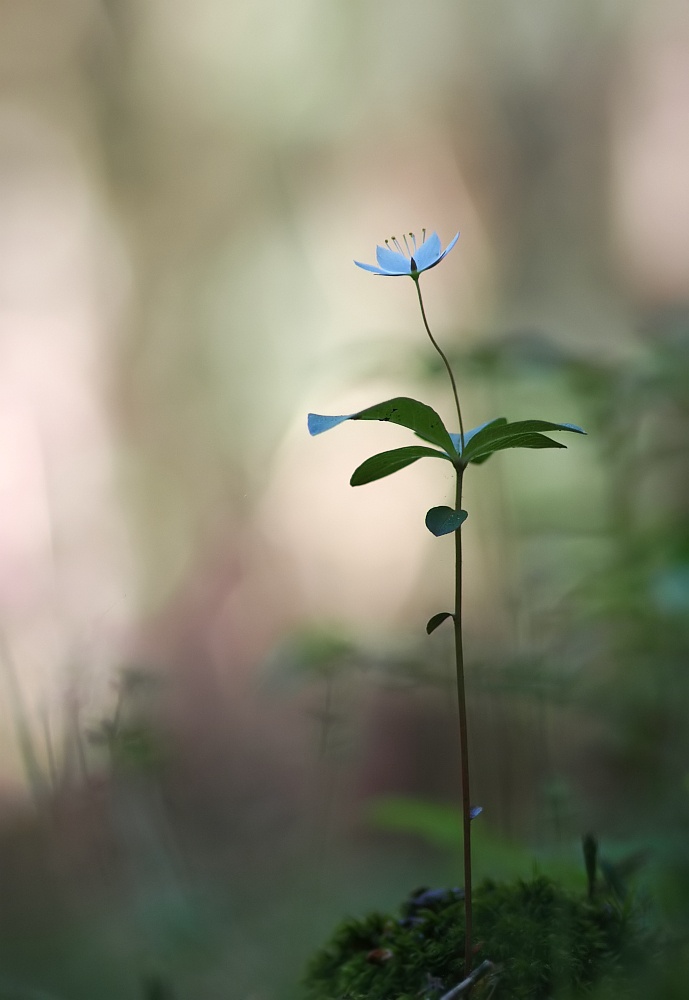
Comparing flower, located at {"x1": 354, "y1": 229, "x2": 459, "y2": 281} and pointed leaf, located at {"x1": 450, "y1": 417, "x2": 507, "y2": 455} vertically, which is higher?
flower, located at {"x1": 354, "y1": 229, "x2": 459, "y2": 281}

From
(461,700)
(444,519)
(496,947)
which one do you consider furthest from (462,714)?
(496,947)

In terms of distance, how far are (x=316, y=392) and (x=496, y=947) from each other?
1544 mm

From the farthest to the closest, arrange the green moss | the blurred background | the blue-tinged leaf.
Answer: the blurred background, the green moss, the blue-tinged leaf

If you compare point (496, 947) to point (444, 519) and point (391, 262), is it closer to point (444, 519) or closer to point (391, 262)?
point (444, 519)

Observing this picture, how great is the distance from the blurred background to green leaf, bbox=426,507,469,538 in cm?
81

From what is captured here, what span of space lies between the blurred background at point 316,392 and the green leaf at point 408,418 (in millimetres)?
809

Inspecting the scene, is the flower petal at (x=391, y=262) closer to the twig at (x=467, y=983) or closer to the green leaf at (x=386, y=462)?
the green leaf at (x=386, y=462)

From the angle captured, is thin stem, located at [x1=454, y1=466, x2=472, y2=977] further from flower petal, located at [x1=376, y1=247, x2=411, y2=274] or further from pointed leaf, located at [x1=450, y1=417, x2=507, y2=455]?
flower petal, located at [x1=376, y1=247, x2=411, y2=274]

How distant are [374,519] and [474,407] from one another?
1.40 ft

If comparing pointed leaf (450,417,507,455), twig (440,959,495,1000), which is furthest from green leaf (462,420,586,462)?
twig (440,959,495,1000)

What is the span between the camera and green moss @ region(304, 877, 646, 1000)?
0.58 metres

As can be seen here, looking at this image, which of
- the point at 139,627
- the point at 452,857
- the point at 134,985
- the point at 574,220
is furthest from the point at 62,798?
the point at 574,220

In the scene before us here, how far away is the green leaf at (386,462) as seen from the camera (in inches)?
20.0

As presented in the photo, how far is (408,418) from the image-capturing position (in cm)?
50
